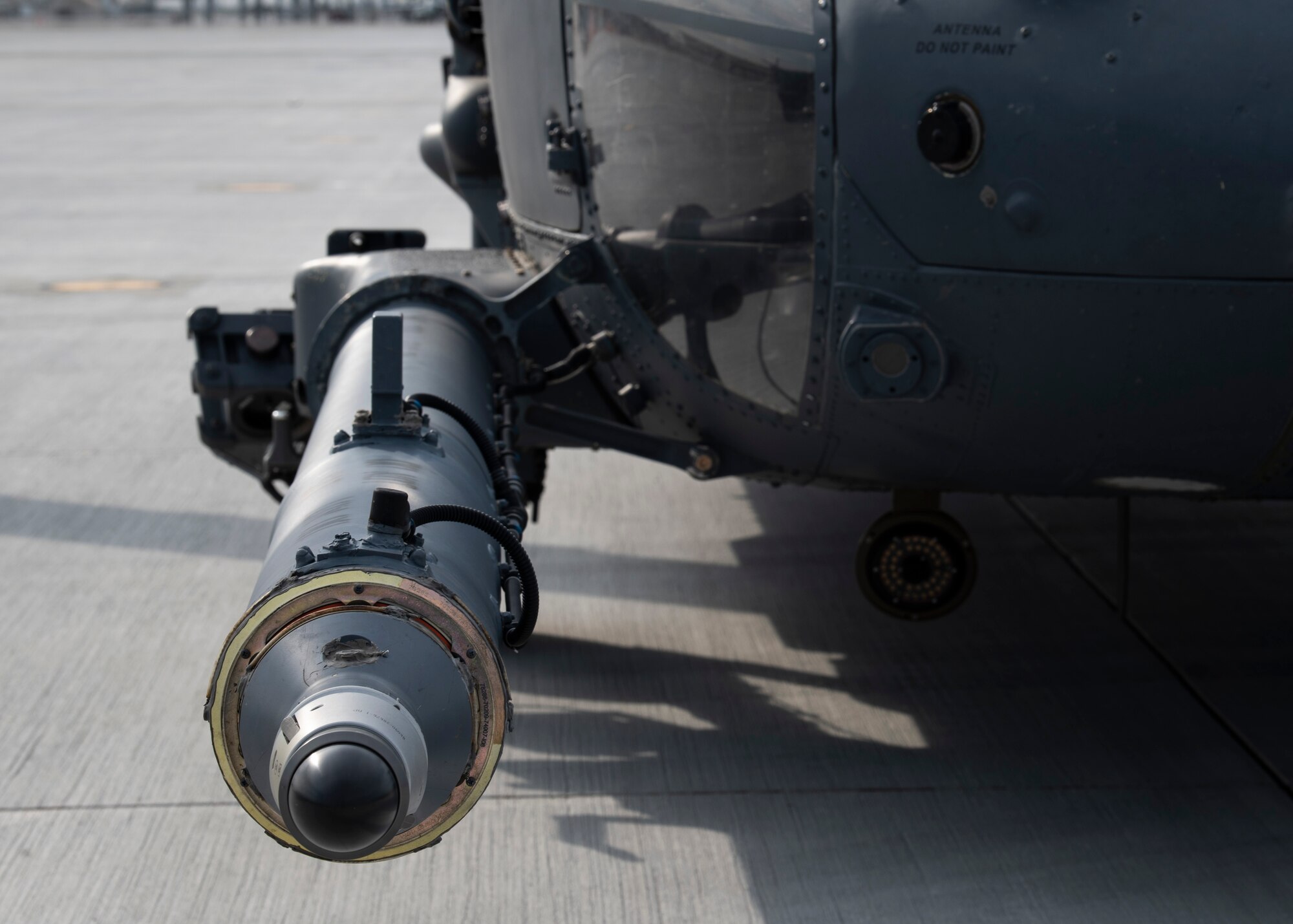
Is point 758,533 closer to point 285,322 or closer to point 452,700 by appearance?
point 285,322

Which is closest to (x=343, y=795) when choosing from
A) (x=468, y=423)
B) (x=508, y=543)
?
(x=508, y=543)

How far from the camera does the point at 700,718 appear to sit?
411cm

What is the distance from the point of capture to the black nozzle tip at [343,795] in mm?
1942

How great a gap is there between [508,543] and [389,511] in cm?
35

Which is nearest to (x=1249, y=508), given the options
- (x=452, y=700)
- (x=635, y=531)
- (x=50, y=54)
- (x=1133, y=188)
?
(x=635, y=531)

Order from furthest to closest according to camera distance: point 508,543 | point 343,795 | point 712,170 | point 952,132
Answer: point 712,170 → point 952,132 → point 508,543 → point 343,795

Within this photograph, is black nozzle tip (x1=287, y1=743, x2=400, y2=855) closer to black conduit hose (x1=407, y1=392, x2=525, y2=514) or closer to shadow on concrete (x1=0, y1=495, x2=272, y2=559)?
black conduit hose (x1=407, y1=392, x2=525, y2=514)

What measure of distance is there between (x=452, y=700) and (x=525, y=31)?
8.10 feet

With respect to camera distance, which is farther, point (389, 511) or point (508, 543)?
point (508, 543)

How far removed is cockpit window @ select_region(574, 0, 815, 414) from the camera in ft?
10.7

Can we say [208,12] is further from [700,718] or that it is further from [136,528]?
[700,718]

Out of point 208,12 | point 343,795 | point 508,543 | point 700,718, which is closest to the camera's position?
point 343,795

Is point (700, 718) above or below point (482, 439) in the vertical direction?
below

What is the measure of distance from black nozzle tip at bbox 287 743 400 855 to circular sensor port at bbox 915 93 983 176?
6.09 feet
